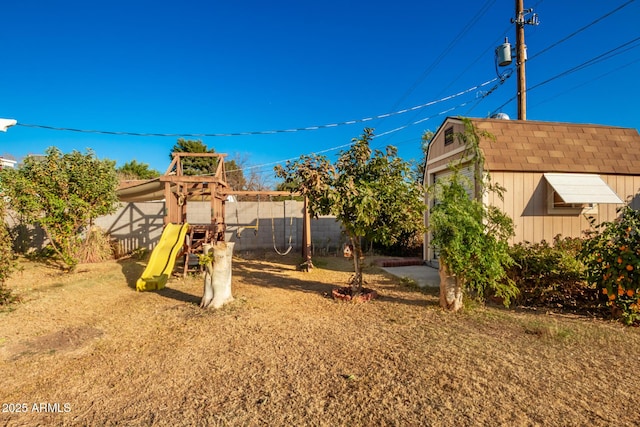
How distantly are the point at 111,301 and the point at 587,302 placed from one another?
275 inches

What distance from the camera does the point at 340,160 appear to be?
481 cm

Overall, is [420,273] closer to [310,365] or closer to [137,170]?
[310,365]

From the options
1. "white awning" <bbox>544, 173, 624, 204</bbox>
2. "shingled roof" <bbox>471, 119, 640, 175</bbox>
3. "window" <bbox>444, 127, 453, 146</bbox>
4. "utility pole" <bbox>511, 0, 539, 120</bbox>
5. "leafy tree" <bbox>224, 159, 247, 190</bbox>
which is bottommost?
"white awning" <bbox>544, 173, 624, 204</bbox>

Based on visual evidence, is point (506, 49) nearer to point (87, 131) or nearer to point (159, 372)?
point (159, 372)

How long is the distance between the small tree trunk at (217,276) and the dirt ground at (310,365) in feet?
0.77

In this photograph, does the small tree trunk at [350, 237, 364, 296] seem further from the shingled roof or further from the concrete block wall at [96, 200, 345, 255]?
the concrete block wall at [96, 200, 345, 255]

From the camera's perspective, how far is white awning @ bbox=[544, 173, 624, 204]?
5.32m

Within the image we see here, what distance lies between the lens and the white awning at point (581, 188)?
532 cm

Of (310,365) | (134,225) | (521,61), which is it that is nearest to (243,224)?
(134,225)

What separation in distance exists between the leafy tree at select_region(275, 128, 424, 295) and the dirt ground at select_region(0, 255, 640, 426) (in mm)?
1241

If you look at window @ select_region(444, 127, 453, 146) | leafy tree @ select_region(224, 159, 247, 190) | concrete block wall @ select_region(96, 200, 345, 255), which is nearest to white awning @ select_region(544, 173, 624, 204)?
window @ select_region(444, 127, 453, 146)

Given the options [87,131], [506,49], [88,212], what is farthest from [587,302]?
[87,131]

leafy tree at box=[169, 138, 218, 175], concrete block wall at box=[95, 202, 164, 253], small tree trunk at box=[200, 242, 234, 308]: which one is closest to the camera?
small tree trunk at box=[200, 242, 234, 308]

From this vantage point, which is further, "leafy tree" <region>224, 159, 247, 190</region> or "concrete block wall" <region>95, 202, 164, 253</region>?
"leafy tree" <region>224, 159, 247, 190</region>
